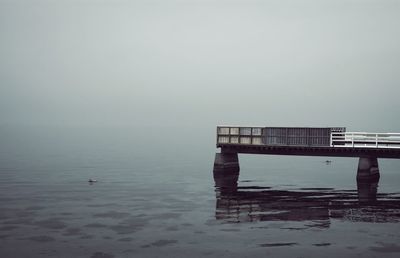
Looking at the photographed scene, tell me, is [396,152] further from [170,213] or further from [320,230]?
[170,213]

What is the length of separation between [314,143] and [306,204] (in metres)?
11.0

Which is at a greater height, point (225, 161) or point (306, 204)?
point (225, 161)

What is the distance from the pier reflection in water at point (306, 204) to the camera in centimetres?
2691

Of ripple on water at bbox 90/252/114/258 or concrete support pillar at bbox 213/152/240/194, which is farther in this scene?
concrete support pillar at bbox 213/152/240/194

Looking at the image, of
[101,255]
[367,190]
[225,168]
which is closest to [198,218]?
[101,255]

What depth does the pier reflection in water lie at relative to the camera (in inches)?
1059

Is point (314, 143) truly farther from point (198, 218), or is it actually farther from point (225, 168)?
point (198, 218)

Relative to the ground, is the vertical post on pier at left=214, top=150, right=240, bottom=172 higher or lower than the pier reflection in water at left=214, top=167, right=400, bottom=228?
higher

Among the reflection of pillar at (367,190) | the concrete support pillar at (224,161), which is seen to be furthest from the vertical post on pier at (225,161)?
the reflection of pillar at (367,190)

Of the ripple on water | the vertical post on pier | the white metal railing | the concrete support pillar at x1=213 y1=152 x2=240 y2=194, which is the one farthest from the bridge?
the ripple on water

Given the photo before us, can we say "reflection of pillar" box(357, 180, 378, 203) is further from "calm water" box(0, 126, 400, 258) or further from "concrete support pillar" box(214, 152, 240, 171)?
"concrete support pillar" box(214, 152, 240, 171)

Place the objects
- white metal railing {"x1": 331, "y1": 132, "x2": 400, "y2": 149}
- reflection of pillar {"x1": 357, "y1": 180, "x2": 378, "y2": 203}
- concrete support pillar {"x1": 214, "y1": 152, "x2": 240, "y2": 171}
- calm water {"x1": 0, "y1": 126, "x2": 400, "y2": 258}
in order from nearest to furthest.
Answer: calm water {"x1": 0, "y1": 126, "x2": 400, "y2": 258} < reflection of pillar {"x1": 357, "y1": 180, "x2": 378, "y2": 203} < white metal railing {"x1": 331, "y1": 132, "x2": 400, "y2": 149} < concrete support pillar {"x1": 214, "y1": 152, "x2": 240, "y2": 171}

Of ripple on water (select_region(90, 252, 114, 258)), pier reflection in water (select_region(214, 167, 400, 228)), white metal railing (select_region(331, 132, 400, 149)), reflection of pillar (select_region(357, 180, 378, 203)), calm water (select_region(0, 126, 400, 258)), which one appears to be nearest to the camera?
ripple on water (select_region(90, 252, 114, 258))

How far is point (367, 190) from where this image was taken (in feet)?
127
